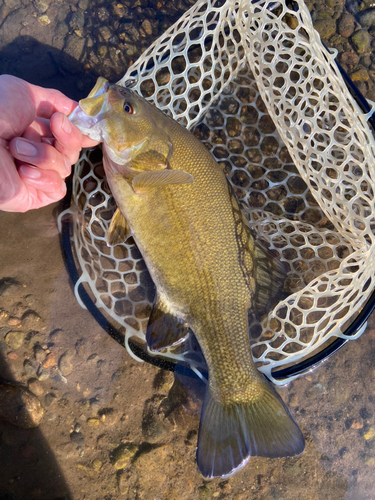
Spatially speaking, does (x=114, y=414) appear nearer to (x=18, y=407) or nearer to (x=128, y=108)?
(x=18, y=407)

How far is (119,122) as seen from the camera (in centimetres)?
227

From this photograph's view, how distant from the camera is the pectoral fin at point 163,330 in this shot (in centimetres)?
251

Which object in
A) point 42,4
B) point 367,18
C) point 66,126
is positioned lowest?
point 66,126

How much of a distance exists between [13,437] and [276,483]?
2524 millimetres

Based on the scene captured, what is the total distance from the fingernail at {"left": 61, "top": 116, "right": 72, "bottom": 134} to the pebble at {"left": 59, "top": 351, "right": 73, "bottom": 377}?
2.11 metres

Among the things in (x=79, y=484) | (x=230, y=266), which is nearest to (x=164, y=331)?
(x=230, y=266)

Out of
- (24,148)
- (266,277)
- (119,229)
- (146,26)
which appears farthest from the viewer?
(146,26)

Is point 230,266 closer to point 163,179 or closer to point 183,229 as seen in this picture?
point 183,229

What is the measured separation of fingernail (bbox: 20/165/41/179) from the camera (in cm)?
231

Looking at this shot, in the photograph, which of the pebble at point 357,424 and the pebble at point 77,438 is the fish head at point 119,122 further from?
the pebble at point 357,424

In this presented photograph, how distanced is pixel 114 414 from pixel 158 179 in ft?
7.65

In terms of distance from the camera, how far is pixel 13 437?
10.2ft

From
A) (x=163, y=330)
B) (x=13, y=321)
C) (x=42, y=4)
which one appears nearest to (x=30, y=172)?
(x=163, y=330)

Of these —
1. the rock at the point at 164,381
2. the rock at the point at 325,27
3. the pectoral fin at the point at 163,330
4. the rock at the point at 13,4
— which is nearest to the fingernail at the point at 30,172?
the pectoral fin at the point at 163,330
